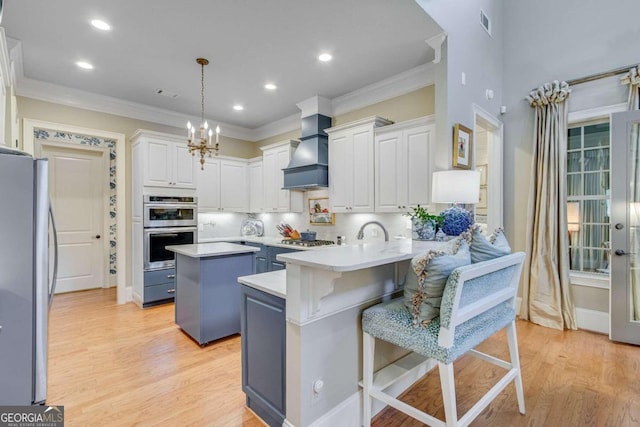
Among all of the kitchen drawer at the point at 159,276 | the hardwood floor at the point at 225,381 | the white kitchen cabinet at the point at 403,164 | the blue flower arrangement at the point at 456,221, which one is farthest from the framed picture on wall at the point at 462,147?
the kitchen drawer at the point at 159,276

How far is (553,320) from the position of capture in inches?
138

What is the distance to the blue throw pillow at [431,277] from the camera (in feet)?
5.06

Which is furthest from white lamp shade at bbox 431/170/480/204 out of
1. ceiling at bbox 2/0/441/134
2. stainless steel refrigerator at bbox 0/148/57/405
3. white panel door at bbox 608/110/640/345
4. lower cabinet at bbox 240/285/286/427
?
stainless steel refrigerator at bbox 0/148/57/405

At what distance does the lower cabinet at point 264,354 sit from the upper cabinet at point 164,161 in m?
3.24

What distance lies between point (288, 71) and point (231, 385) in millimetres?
3250

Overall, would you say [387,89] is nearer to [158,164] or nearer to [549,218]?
[549,218]

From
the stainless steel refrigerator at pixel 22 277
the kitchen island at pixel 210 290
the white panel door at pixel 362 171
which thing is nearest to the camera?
the stainless steel refrigerator at pixel 22 277

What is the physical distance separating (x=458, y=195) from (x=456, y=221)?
21cm

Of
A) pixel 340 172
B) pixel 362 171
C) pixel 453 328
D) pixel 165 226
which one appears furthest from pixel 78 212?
pixel 453 328

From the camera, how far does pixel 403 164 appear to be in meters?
3.52

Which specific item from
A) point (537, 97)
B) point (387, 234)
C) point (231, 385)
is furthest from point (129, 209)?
point (537, 97)

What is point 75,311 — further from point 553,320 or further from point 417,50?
point 553,320

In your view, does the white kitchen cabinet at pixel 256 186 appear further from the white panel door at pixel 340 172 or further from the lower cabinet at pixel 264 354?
the lower cabinet at pixel 264 354

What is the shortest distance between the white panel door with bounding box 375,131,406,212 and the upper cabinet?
2.93m
